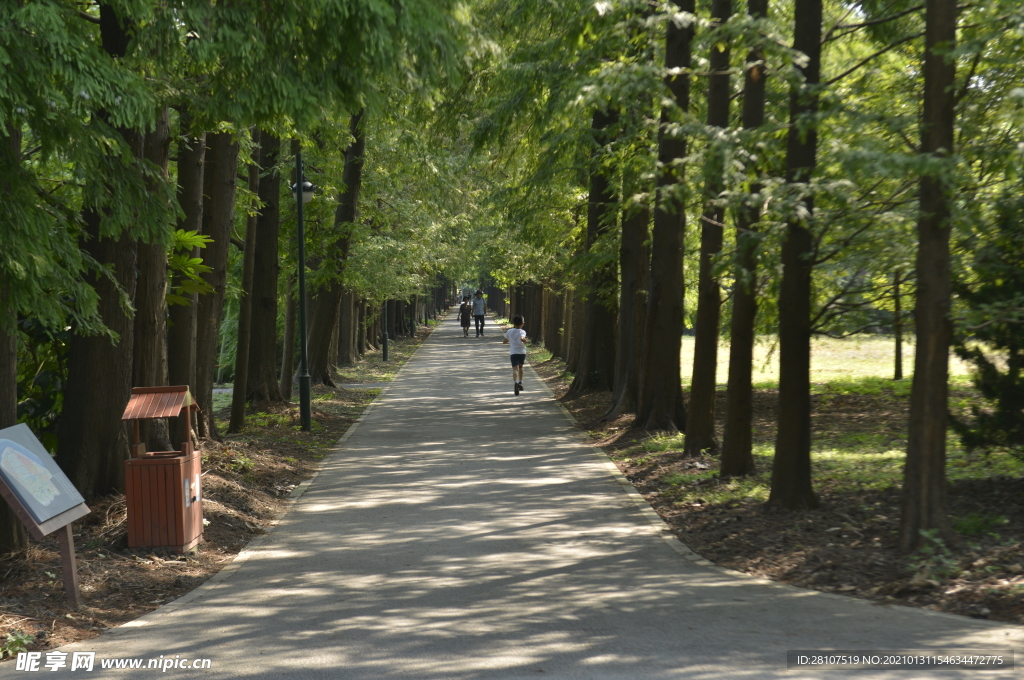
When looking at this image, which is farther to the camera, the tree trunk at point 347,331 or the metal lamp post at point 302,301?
the tree trunk at point 347,331

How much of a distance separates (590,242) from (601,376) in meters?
3.03

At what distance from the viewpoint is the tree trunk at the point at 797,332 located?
9.34 meters

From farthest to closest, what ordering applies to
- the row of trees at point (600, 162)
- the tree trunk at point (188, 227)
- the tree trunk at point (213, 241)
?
the tree trunk at point (213, 241)
the tree trunk at point (188, 227)
the row of trees at point (600, 162)

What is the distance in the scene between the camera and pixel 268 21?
8188 millimetres

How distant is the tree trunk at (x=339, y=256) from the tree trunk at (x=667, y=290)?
9.45 metres

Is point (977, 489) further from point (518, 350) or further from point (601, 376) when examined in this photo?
point (518, 350)

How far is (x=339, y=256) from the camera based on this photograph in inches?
906

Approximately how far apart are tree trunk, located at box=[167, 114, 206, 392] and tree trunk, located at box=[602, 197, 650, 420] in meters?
7.91

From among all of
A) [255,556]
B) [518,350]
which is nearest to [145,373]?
[255,556]

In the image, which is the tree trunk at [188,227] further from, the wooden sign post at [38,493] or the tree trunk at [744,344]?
A: the tree trunk at [744,344]

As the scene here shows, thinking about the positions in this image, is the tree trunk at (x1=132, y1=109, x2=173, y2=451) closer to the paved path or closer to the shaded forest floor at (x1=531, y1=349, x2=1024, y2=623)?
the paved path

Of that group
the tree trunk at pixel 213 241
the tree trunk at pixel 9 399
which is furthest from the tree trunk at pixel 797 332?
the tree trunk at pixel 213 241

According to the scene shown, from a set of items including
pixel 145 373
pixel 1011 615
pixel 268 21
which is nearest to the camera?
pixel 1011 615

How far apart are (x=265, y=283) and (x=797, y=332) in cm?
1238
